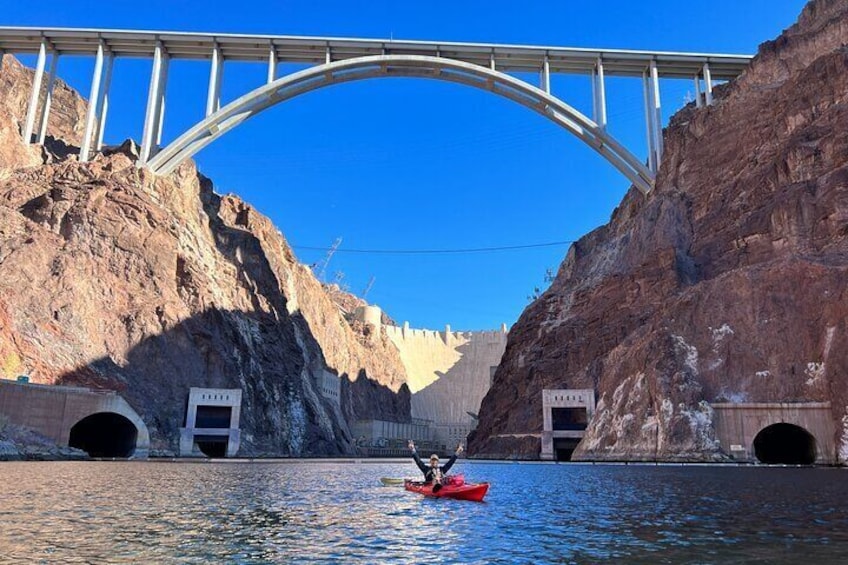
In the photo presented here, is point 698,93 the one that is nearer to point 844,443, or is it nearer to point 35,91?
point 844,443

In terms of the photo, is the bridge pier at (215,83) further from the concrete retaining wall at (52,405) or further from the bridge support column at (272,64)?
the concrete retaining wall at (52,405)

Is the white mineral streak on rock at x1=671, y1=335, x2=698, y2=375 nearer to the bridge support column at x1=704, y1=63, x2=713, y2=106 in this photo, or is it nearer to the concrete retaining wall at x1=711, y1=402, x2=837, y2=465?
the concrete retaining wall at x1=711, y1=402, x2=837, y2=465

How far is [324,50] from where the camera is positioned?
268ft

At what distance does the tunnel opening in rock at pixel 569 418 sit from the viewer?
230 feet

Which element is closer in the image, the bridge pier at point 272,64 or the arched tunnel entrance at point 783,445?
the arched tunnel entrance at point 783,445

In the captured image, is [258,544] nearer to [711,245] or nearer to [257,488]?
[257,488]

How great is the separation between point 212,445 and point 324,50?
44838mm

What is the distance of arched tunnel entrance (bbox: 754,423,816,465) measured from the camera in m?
49.9

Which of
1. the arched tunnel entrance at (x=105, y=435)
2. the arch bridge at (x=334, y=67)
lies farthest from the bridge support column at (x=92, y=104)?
the arched tunnel entrance at (x=105, y=435)

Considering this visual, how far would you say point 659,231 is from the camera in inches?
2970

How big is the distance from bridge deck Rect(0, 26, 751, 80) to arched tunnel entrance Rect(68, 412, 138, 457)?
4355 centimetres

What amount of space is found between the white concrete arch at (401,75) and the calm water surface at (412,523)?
5464 cm

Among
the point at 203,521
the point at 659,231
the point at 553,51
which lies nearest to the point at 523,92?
the point at 553,51

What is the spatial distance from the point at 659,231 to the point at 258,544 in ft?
222
